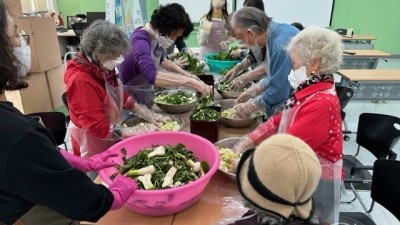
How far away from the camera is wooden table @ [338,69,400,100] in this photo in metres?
3.25

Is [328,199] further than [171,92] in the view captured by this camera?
No

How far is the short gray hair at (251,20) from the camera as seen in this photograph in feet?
6.15

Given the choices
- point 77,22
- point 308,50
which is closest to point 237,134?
point 308,50

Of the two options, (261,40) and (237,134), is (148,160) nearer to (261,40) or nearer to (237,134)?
(237,134)

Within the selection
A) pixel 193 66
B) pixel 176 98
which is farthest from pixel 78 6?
pixel 176 98

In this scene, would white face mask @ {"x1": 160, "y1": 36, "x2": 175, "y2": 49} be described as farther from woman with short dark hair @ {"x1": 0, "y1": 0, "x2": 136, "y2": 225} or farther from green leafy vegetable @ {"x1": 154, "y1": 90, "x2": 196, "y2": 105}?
woman with short dark hair @ {"x1": 0, "y1": 0, "x2": 136, "y2": 225}

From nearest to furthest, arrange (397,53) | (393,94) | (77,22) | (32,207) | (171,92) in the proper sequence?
(32,207) < (171,92) < (393,94) < (77,22) < (397,53)

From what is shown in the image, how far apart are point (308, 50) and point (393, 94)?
2.80 m

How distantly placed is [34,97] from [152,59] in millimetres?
2779

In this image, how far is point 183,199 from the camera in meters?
1.08

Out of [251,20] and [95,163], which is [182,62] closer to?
[251,20]

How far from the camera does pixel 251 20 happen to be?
1878 millimetres

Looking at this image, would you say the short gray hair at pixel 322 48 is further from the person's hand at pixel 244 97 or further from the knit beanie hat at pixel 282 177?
the person's hand at pixel 244 97

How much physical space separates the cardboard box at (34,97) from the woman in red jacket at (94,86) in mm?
2643
